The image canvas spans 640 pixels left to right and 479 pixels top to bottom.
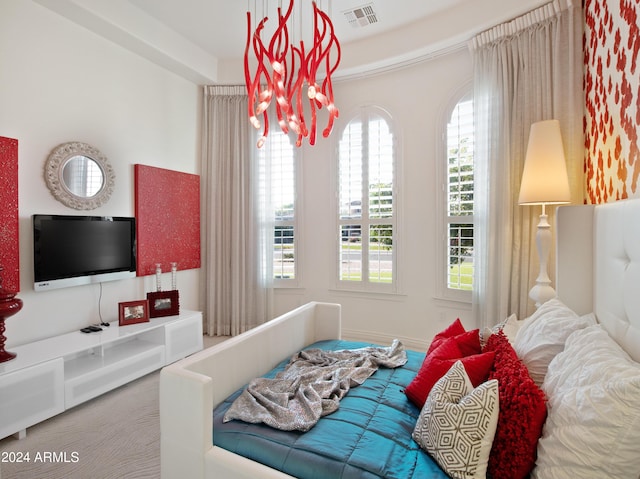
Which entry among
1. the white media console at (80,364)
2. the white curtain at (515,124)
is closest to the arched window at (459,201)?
the white curtain at (515,124)

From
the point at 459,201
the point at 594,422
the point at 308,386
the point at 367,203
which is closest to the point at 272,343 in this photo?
the point at 308,386

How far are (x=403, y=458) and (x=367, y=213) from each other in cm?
296

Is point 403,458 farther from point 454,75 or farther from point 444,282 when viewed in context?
point 454,75

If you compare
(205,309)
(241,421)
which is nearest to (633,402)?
(241,421)

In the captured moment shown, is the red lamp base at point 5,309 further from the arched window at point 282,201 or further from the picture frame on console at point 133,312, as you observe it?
the arched window at point 282,201

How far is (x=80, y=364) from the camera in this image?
108 inches

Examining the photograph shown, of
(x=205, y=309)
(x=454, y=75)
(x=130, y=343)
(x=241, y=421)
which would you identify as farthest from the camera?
(x=205, y=309)

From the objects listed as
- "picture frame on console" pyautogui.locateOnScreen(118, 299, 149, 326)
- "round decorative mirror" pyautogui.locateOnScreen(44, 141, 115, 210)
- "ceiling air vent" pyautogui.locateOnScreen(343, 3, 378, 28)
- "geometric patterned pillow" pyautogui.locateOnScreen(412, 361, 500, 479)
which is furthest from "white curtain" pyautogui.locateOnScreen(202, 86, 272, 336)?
"geometric patterned pillow" pyautogui.locateOnScreen(412, 361, 500, 479)

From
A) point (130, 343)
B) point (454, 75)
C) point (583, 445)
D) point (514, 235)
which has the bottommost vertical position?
point (130, 343)

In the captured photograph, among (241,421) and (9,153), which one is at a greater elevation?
(9,153)

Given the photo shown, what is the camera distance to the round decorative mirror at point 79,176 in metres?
2.82

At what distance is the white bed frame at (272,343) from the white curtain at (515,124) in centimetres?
85

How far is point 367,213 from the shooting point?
4.02 m

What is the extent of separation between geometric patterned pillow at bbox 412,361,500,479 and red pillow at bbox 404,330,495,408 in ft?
0.52
